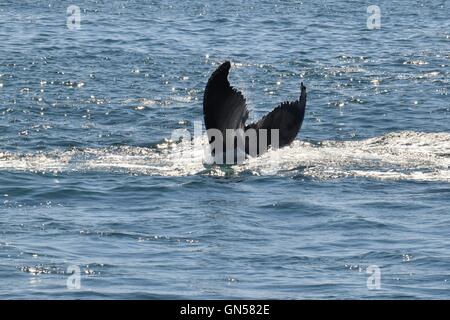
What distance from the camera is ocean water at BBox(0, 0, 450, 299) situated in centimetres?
1304

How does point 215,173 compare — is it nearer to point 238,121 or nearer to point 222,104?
point 238,121

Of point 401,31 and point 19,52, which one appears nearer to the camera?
point 19,52

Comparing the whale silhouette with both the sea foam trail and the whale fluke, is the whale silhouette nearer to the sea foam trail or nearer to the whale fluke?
the whale fluke

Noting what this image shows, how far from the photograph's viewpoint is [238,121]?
17859mm

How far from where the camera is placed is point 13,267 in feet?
43.3

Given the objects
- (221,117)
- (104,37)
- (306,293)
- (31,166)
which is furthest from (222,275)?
(104,37)

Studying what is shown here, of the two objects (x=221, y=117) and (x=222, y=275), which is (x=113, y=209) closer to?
(x=221, y=117)

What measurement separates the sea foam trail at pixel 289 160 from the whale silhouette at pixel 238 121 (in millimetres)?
292

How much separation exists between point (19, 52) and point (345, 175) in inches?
577

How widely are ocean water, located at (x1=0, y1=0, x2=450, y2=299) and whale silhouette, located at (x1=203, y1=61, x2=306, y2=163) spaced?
1.07 ft

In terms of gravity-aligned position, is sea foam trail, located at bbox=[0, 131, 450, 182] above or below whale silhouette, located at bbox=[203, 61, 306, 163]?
below

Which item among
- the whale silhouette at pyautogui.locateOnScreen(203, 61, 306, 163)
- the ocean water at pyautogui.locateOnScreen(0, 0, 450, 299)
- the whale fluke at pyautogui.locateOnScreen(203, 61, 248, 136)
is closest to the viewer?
the ocean water at pyautogui.locateOnScreen(0, 0, 450, 299)

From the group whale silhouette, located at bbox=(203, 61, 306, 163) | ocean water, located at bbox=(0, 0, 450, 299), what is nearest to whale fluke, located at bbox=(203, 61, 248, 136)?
whale silhouette, located at bbox=(203, 61, 306, 163)
